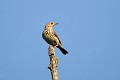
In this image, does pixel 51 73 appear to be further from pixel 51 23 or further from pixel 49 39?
pixel 51 23

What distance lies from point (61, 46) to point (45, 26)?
4.34ft

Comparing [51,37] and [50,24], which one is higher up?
[50,24]

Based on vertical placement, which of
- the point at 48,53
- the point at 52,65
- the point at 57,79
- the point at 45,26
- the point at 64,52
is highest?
the point at 45,26

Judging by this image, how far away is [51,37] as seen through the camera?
14359mm

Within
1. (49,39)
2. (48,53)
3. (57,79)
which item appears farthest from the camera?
(49,39)

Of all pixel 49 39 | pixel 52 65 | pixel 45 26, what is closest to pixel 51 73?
pixel 52 65

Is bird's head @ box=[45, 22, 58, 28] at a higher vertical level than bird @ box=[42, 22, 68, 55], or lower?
Answer: higher

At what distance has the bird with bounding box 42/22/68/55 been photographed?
14164mm

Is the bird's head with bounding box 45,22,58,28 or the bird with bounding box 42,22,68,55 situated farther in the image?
the bird's head with bounding box 45,22,58,28

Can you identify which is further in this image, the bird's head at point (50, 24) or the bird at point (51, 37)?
the bird's head at point (50, 24)

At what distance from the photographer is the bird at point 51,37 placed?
14164 mm

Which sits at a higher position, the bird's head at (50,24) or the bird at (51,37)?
the bird's head at (50,24)

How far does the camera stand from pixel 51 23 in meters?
15.7

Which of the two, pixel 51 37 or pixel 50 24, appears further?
pixel 50 24
